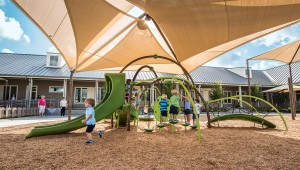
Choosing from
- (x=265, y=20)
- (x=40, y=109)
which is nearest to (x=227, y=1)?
(x=265, y=20)

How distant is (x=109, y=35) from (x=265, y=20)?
6649 millimetres

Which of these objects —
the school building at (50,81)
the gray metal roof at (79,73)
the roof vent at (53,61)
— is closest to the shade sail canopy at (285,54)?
the school building at (50,81)

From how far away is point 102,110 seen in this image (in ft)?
20.0

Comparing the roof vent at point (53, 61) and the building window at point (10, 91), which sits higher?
the roof vent at point (53, 61)

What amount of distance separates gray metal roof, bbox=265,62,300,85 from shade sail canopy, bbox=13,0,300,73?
2184 cm

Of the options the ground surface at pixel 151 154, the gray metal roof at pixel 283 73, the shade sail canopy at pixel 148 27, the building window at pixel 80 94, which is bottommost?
the ground surface at pixel 151 154

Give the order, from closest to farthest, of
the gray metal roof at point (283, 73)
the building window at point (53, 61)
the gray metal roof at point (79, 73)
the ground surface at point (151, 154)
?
the ground surface at point (151, 154)
the gray metal roof at point (79, 73)
the building window at point (53, 61)
the gray metal roof at point (283, 73)

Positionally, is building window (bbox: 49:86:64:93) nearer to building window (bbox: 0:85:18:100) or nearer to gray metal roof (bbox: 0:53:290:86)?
gray metal roof (bbox: 0:53:290:86)

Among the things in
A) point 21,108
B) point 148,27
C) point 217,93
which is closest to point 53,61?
point 21,108

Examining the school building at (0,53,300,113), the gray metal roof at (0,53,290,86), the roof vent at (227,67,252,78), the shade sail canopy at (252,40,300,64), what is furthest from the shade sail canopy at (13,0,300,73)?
the roof vent at (227,67,252,78)

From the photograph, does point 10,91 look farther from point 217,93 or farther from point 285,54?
point 285,54

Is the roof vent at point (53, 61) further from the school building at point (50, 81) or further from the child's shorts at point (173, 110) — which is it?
the child's shorts at point (173, 110)

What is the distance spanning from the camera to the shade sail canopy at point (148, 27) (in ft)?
18.0

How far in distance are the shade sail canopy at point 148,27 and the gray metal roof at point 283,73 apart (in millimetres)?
21835
